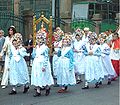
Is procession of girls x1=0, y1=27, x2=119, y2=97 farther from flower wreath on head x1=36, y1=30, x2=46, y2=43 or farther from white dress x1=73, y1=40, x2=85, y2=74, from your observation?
white dress x1=73, y1=40, x2=85, y2=74

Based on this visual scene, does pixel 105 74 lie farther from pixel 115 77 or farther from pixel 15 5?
pixel 15 5

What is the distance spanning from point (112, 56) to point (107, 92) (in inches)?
159

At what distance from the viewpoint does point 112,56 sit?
16453mm

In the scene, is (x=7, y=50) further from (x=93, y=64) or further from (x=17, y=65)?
(x=93, y=64)

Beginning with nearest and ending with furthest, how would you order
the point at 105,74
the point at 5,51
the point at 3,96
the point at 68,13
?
the point at 3,96
the point at 5,51
the point at 105,74
the point at 68,13

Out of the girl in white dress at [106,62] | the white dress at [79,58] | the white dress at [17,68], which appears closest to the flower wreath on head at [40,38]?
the white dress at [17,68]

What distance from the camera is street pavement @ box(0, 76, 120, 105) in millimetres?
10828

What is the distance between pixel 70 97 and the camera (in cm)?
1164

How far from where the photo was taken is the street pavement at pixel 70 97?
10.8 metres

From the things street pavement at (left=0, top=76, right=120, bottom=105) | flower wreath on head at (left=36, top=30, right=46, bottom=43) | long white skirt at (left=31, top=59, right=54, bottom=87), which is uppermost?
flower wreath on head at (left=36, top=30, right=46, bottom=43)

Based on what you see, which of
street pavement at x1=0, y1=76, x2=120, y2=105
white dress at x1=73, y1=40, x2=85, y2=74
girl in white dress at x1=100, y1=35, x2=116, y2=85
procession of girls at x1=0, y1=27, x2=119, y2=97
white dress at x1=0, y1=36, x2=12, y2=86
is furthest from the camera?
white dress at x1=73, y1=40, x2=85, y2=74

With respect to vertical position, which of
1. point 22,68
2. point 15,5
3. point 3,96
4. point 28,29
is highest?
point 15,5

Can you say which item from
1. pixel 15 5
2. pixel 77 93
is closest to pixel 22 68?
pixel 77 93

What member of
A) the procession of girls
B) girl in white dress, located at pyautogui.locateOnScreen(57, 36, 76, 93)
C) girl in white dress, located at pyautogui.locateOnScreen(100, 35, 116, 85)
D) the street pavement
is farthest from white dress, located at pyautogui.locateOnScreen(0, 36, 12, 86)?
girl in white dress, located at pyautogui.locateOnScreen(100, 35, 116, 85)
